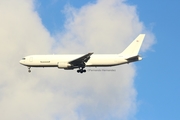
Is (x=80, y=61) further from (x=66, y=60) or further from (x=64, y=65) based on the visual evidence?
(x=64, y=65)

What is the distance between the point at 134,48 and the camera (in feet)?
346

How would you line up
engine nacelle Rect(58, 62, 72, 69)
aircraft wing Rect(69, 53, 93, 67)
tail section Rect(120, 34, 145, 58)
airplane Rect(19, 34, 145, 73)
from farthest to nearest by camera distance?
tail section Rect(120, 34, 145, 58) → engine nacelle Rect(58, 62, 72, 69) → airplane Rect(19, 34, 145, 73) → aircraft wing Rect(69, 53, 93, 67)

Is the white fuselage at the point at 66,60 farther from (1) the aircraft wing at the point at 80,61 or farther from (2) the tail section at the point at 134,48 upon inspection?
(2) the tail section at the point at 134,48

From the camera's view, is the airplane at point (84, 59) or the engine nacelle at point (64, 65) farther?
the engine nacelle at point (64, 65)

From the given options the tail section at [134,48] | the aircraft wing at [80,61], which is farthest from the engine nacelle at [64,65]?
the tail section at [134,48]

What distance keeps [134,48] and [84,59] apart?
11129mm

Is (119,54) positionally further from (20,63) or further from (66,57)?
(20,63)

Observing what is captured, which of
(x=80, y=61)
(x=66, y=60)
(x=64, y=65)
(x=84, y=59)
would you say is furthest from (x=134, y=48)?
(x=64, y=65)

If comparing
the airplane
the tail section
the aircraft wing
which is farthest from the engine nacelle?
the tail section

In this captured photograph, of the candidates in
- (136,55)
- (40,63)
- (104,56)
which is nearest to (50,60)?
(40,63)

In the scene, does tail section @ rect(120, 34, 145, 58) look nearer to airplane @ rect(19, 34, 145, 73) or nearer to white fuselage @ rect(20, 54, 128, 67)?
airplane @ rect(19, 34, 145, 73)

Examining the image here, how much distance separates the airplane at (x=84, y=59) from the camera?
101375 mm

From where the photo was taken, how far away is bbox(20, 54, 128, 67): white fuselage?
101438 mm

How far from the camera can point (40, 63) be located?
105 metres
